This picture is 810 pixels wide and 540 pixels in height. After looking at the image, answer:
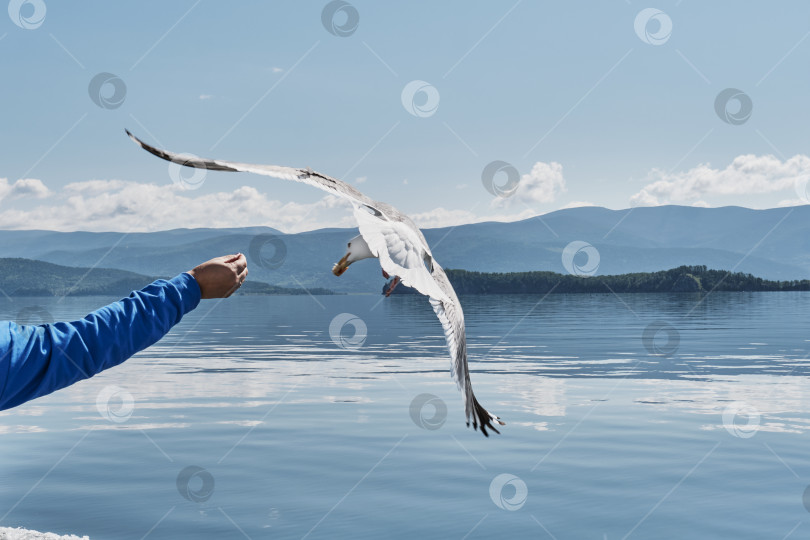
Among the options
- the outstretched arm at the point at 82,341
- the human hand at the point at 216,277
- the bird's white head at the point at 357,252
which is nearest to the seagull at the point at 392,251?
the bird's white head at the point at 357,252

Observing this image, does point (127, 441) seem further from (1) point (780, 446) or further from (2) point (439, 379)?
(1) point (780, 446)

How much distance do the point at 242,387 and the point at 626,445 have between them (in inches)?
573

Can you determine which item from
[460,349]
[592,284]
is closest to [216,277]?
[460,349]

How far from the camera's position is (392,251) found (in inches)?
234

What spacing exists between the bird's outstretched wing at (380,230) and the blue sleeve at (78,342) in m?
2.60

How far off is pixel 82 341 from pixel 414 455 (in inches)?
546

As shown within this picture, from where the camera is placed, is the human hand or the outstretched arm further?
the human hand

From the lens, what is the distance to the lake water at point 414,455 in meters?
12.2

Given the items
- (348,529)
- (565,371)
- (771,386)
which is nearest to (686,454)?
(348,529)

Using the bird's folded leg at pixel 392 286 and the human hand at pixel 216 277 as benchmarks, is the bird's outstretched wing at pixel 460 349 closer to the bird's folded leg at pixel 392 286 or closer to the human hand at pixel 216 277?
the bird's folded leg at pixel 392 286

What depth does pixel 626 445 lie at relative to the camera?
1667 cm

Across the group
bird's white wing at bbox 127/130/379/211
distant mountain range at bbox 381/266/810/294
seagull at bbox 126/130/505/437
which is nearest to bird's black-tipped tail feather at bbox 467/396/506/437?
seagull at bbox 126/130/505/437

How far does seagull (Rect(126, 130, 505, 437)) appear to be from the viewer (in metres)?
5.68

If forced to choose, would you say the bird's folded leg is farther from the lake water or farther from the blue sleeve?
the lake water
